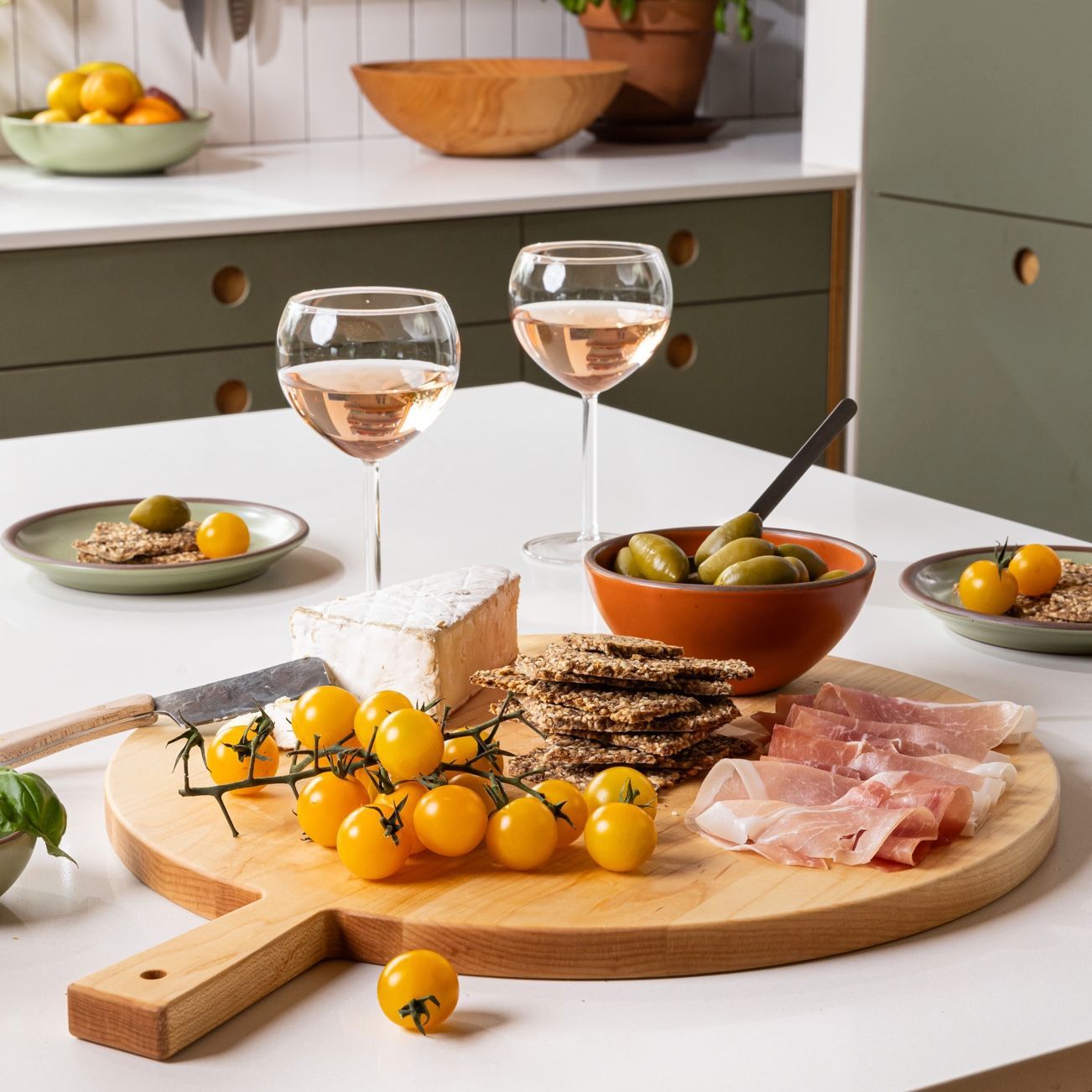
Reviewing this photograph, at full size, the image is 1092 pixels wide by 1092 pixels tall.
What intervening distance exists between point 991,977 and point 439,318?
1.81 ft

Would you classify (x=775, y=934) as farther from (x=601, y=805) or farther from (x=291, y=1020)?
(x=291, y=1020)

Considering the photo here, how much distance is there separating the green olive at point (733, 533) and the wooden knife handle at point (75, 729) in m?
0.37

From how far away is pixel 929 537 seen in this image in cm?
147

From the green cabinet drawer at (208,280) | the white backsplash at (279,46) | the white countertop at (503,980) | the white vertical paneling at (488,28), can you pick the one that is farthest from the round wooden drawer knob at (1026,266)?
the white countertop at (503,980)

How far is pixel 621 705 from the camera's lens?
0.89 meters

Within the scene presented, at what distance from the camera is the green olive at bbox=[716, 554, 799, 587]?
1043 mm

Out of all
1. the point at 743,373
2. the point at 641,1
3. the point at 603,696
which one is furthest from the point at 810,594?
the point at 641,1

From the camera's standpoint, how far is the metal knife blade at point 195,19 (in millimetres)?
3605

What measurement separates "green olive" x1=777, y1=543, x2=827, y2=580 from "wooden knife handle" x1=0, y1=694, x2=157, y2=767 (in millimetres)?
408

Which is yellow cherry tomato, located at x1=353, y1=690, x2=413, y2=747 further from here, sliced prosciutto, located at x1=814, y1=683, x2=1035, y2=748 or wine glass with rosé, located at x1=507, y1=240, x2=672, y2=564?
wine glass with rosé, located at x1=507, y1=240, x2=672, y2=564

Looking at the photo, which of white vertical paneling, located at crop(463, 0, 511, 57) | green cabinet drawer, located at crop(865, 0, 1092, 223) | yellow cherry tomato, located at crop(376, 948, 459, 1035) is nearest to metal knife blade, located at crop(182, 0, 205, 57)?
white vertical paneling, located at crop(463, 0, 511, 57)

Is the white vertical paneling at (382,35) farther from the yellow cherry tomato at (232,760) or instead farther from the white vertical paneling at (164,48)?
the yellow cherry tomato at (232,760)

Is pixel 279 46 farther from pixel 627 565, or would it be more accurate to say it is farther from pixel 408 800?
pixel 408 800

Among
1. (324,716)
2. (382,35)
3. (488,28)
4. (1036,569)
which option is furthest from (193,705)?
(488,28)
